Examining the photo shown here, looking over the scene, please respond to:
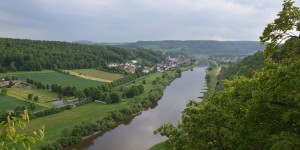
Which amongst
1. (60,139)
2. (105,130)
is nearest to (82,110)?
(105,130)

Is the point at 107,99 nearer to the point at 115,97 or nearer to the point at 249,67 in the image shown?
the point at 115,97

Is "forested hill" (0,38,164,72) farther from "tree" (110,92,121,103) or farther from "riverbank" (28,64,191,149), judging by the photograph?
"riverbank" (28,64,191,149)

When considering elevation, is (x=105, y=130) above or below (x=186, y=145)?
below

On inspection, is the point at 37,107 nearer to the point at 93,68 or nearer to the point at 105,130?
the point at 105,130

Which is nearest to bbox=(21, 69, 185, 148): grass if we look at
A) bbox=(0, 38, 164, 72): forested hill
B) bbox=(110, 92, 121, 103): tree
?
bbox=(110, 92, 121, 103): tree

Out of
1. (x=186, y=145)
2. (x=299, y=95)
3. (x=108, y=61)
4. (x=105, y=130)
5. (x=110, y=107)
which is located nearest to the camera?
(x=299, y=95)

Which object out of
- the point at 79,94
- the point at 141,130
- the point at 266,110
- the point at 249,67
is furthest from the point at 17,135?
the point at 249,67

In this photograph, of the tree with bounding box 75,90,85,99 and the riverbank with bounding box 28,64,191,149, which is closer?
the riverbank with bounding box 28,64,191,149
